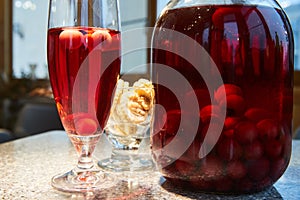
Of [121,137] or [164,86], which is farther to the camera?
[121,137]

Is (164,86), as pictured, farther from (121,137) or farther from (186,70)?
(121,137)

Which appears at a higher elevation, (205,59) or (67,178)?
(205,59)

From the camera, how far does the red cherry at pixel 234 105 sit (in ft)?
1.38

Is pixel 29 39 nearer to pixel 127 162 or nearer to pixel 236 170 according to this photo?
pixel 127 162

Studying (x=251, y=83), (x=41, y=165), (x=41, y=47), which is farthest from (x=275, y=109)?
(x=41, y=47)

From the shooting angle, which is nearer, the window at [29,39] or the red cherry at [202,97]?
the red cherry at [202,97]

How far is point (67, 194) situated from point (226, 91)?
0.20m

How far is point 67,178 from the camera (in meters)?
0.50

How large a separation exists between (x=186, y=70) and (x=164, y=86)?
0.13ft

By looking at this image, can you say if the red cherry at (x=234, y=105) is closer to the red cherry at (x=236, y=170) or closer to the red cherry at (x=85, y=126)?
the red cherry at (x=236, y=170)

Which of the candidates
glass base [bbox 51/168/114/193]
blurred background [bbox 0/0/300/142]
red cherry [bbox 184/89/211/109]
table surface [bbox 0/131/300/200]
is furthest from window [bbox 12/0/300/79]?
red cherry [bbox 184/89/211/109]

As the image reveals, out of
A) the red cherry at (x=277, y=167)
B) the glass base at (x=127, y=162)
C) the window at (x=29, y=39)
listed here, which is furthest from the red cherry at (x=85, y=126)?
the window at (x=29, y=39)

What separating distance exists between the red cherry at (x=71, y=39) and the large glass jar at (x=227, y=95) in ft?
0.33

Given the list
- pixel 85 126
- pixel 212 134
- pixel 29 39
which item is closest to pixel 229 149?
pixel 212 134
